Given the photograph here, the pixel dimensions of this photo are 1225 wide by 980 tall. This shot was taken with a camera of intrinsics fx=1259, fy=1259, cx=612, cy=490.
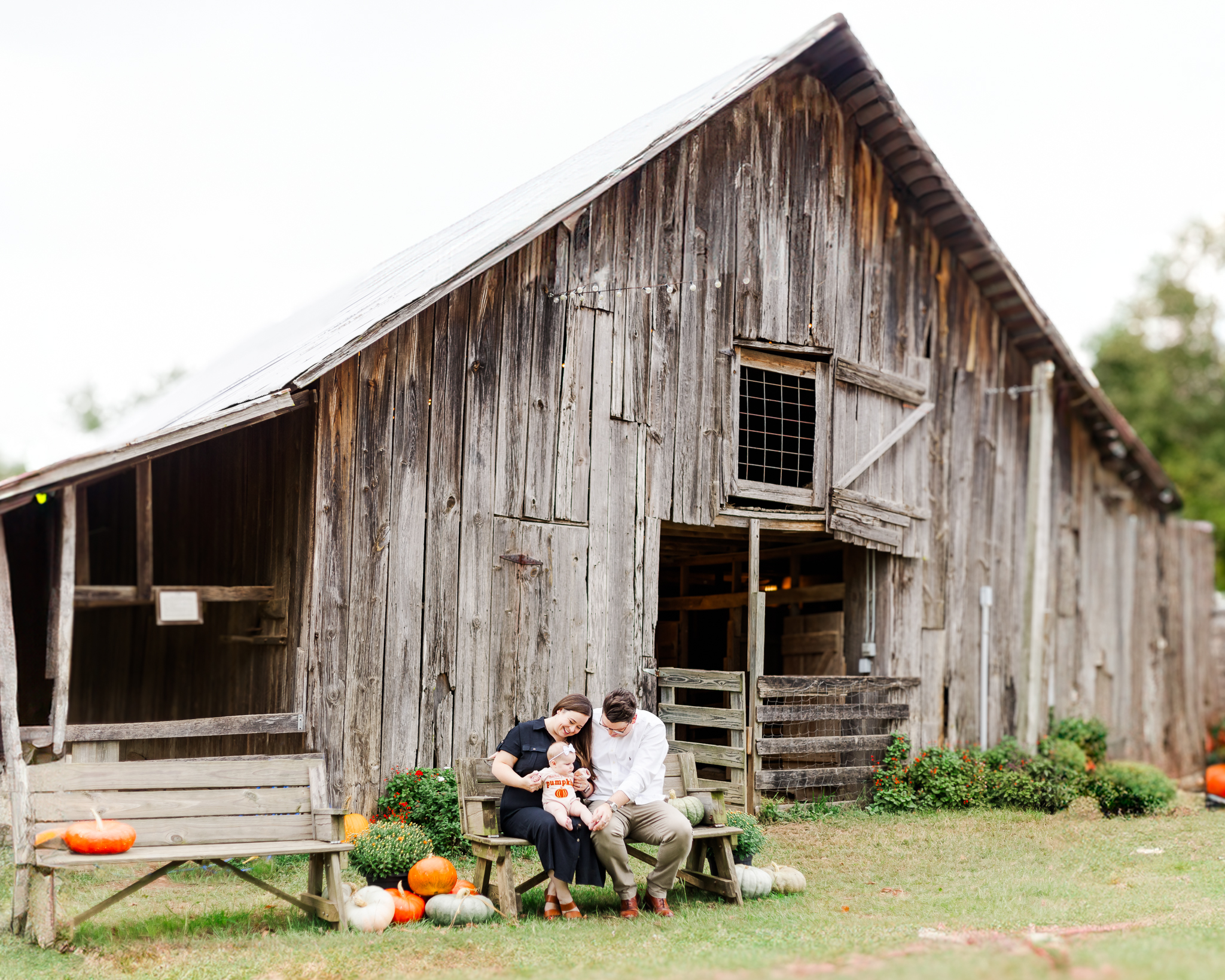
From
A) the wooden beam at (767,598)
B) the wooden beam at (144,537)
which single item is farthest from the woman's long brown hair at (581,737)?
the wooden beam at (767,598)

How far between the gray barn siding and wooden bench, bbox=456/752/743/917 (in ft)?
7.47

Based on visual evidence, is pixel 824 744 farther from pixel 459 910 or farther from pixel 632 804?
pixel 459 910

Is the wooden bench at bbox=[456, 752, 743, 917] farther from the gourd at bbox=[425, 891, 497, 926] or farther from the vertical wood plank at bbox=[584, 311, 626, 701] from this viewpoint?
the vertical wood plank at bbox=[584, 311, 626, 701]

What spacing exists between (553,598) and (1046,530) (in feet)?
22.2

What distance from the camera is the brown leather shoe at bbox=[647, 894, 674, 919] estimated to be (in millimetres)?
7312

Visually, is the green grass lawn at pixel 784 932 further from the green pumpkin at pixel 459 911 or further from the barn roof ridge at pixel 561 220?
the barn roof ridge at pixel 561 220

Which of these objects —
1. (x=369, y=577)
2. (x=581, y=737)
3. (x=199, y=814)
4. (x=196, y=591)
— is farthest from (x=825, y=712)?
(x=199, y=814)

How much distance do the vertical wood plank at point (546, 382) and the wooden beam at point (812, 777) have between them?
3.33 m

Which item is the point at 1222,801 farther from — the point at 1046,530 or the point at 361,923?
the point at 361,923

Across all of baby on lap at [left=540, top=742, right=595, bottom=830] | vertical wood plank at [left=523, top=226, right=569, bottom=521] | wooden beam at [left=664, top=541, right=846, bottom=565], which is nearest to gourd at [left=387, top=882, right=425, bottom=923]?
baby on lap at [left=540, top=742, right=595, bottom=830]

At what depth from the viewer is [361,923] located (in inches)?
275

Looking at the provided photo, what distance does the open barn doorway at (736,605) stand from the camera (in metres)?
14.2

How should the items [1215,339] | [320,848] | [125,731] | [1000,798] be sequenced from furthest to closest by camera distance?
[1215,339]
[1000,798]
[125,731]
[320,848]

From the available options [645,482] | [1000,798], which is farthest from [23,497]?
[1000,798]
